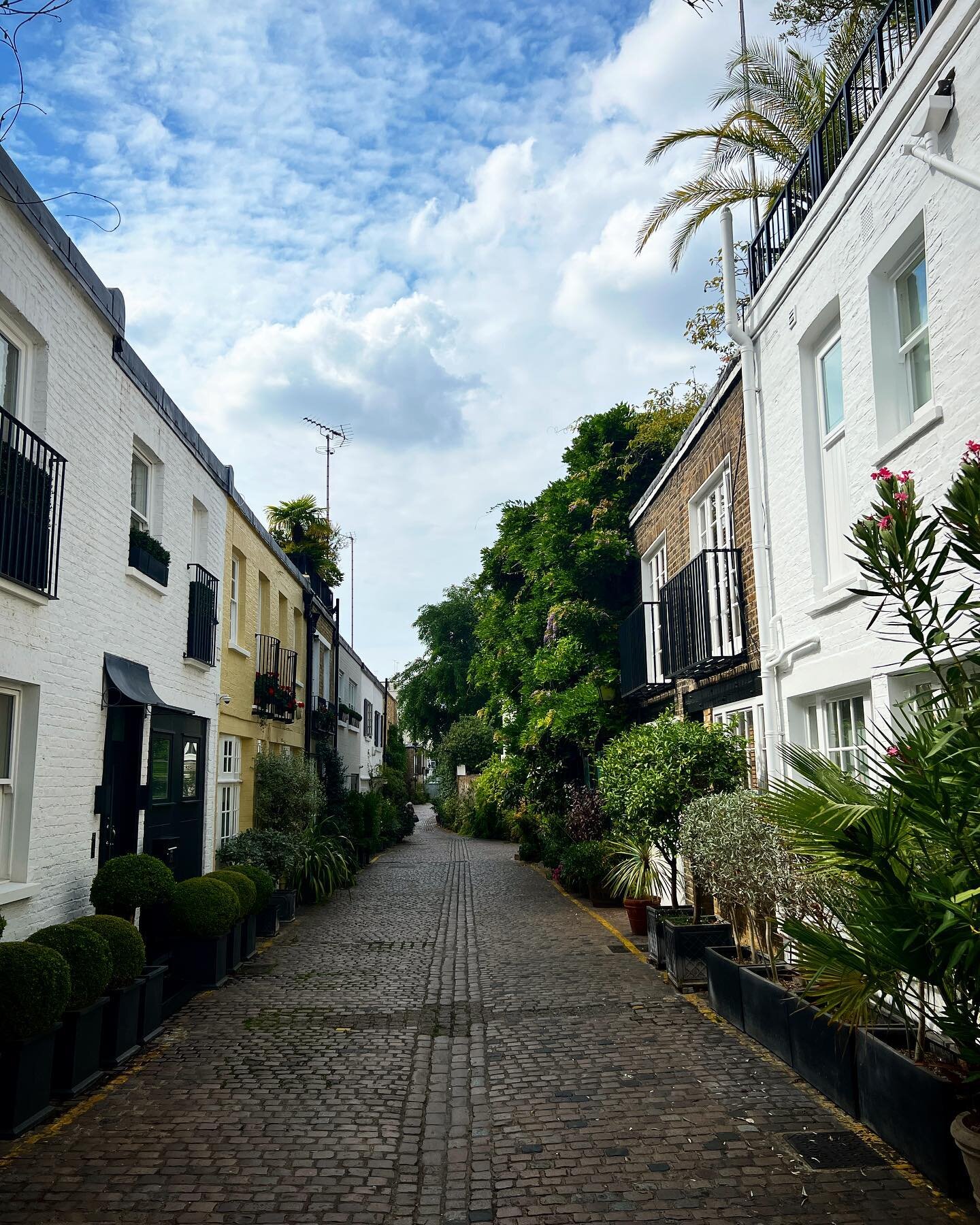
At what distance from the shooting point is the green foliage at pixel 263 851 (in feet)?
42.2

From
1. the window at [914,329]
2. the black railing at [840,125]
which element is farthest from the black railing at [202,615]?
the window at [914,329]

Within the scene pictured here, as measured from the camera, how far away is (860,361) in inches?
275

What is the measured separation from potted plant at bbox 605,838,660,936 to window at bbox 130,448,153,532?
639cm

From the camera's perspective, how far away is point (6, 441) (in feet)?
21.2

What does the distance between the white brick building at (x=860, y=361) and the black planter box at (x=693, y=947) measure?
190 centimetres

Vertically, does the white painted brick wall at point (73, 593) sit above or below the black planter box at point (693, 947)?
above

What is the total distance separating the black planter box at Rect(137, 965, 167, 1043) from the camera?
7082mm

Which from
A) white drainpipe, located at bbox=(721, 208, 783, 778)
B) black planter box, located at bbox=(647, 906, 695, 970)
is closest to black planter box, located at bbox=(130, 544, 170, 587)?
white drainpipe, located at bbox=(721, 208, 783, 778)

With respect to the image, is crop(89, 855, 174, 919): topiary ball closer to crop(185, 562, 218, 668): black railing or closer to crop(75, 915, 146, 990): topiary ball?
crop(75, 915, 146, 990): topiary ball

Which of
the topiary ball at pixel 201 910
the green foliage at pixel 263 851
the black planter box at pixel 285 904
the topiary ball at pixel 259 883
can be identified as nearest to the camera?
the topiary ball at pixel 201 910

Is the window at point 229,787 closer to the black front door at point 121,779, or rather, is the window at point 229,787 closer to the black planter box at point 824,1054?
the black front door at point 121,779

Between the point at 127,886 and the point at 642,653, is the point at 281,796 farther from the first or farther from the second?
the point at 127,886

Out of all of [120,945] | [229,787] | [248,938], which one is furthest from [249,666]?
[120,945]

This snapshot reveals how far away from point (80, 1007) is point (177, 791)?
5.09 meters
